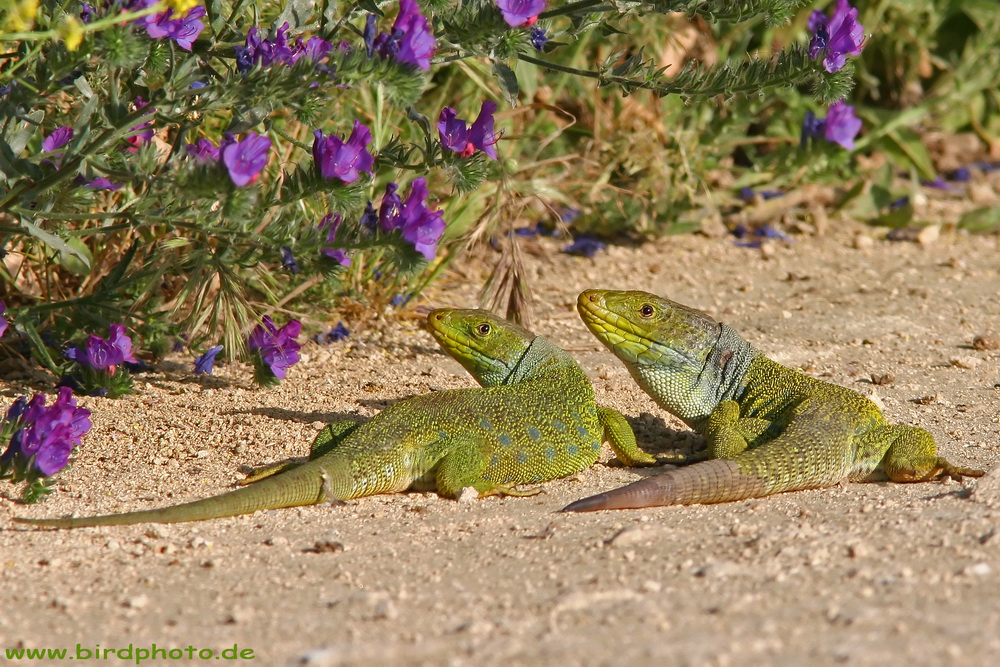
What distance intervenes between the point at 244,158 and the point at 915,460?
2.80 m

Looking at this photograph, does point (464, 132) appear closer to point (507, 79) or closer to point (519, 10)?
point (507, 79)

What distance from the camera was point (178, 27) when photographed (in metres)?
3.81

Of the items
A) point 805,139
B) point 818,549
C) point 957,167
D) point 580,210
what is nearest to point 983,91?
point 957,167

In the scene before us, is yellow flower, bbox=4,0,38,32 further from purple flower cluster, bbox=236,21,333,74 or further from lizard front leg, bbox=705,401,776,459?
lizard front leg, bbox=705,401,776,459

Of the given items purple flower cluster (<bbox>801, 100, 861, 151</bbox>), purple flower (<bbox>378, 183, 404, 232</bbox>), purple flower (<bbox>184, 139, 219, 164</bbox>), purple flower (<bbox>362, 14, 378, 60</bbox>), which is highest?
purple flower (<bbox>362, 14, 378, 60</bbox>)

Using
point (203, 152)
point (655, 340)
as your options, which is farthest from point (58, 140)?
point (655, 340)

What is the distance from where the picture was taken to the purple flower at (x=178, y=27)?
3.71 m

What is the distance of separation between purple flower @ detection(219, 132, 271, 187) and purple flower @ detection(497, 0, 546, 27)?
0.89 m

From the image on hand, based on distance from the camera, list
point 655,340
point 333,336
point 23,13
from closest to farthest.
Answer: point 23,13 → point 655,340 → point 333,336

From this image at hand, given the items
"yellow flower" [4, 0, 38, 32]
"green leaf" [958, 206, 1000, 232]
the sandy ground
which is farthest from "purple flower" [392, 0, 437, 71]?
"green leaf" [958, 206, 1000, 232]

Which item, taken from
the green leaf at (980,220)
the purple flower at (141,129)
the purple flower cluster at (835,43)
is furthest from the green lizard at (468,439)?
the green leaf at (980,220)

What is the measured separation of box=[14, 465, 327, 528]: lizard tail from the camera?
384 centimetres

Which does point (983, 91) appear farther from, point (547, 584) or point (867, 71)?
point (547, 584)

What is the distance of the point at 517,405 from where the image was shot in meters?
4.80
